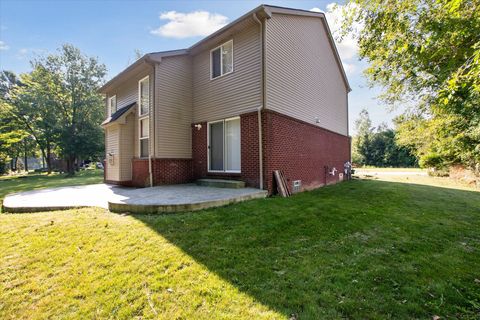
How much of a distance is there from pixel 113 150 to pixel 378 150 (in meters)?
45.7

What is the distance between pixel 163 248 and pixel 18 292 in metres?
1.71

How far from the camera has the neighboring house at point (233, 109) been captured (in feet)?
25.4

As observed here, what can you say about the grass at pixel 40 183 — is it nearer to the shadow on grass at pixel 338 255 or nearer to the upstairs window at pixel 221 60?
the upstairs window at pixel 221 60

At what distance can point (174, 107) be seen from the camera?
9.51 m

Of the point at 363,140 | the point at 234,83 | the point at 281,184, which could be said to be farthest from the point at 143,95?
the point at 363,140

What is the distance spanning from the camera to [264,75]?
754 cm

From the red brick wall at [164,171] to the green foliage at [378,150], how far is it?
4147 cm

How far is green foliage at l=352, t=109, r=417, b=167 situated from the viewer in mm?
41000

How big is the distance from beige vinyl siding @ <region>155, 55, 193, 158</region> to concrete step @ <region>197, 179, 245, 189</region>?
1556 mm

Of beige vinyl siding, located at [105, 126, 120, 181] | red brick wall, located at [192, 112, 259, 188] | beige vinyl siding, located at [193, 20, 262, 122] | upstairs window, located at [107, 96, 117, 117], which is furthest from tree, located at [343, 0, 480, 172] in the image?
upstairs window, located at [107, 96, 117, 117]

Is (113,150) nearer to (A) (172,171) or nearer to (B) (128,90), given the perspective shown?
(B) (128,90)

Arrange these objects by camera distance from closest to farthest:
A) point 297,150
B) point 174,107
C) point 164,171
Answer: point 297,150 < point 164,171 < point 174,107

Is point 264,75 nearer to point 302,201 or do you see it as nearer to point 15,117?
point 302,201

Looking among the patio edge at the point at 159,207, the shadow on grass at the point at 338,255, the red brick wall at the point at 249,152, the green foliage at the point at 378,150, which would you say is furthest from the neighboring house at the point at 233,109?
the green foliage at the point at 378,150
